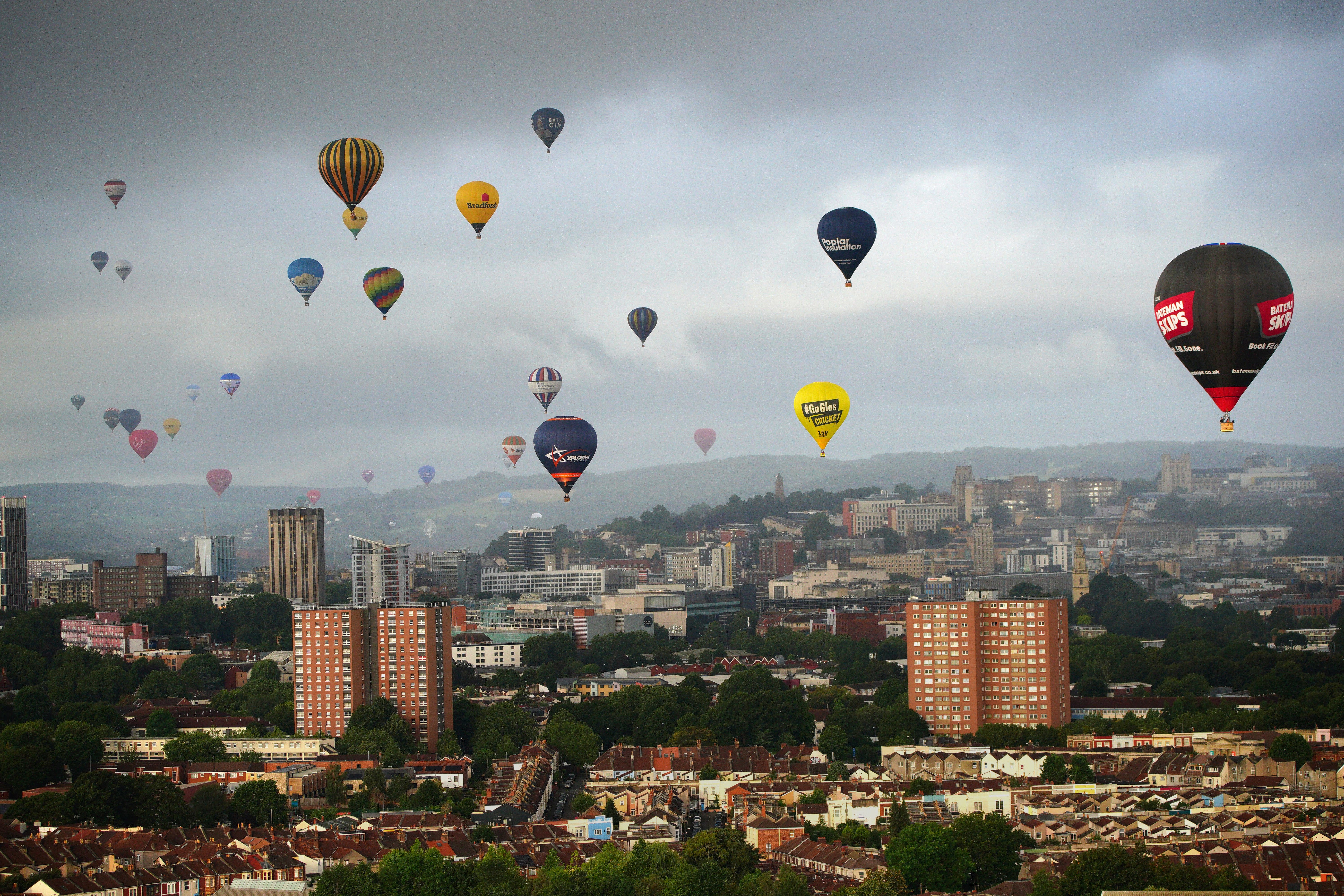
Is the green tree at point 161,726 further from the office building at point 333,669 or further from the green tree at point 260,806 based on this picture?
the green tree at point 260,806

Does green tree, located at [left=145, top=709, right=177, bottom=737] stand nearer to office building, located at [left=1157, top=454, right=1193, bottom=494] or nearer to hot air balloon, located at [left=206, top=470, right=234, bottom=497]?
hot air balloon, located at [left=206, top=470, right=234, bottom=497]

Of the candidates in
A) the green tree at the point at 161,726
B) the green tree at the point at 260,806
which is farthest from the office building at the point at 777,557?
the green tree at the point at 260,806

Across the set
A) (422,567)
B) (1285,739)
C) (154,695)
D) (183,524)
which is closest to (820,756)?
(1285,739)

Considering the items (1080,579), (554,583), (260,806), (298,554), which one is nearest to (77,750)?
(260,806)

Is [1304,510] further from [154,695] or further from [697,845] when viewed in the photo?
[697,845]

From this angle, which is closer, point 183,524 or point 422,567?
point 422,567

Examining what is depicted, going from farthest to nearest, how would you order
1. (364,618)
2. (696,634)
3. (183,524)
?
(183,524) < (696,634) < (364,618)

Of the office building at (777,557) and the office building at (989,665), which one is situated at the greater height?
the office building at (777,557)
